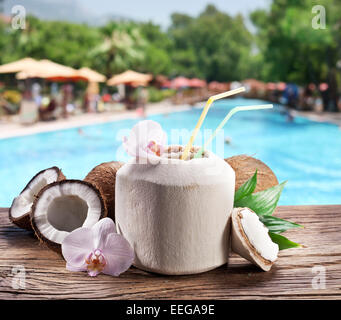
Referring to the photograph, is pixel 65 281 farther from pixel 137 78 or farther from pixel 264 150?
pixel 137 78

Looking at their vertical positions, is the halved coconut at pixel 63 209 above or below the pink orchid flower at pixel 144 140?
below

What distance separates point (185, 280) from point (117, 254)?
0.18 metres

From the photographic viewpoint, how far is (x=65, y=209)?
122cm

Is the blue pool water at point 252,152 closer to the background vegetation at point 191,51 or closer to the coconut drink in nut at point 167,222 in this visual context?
the coconut drink in nut at point 167,222

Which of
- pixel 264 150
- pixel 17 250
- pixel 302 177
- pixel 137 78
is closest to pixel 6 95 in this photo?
pixel 137 78

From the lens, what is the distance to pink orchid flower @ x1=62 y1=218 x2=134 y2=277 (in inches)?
39.6

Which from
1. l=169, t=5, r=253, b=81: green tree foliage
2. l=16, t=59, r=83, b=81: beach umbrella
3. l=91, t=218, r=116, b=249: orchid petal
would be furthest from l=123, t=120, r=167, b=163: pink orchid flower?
l=169, t=5, r=253, b=81: green tree foliage

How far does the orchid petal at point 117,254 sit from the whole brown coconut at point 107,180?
12.3 inches

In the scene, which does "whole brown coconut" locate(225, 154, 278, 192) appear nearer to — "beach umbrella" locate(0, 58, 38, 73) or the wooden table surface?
the wooden table surface

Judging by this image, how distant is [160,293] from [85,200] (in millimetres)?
390

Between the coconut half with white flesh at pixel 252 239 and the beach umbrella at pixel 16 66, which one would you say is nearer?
the coconut half with white flesh at pixel 252 239

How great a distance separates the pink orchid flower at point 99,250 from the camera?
3.30 ft

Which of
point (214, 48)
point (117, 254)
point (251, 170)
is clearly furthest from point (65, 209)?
point (214, 48)

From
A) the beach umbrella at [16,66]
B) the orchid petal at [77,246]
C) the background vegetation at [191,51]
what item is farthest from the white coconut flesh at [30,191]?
the background vegetation at [191,51]
